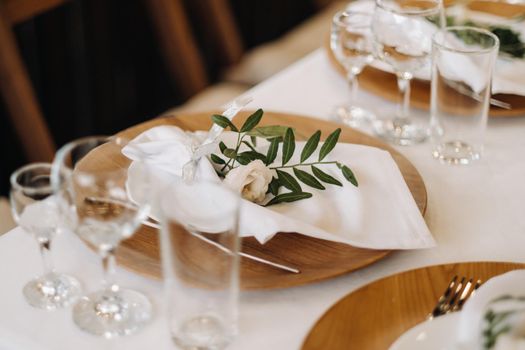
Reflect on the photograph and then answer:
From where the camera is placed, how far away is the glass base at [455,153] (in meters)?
1.24

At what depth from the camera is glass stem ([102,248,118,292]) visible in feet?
2.84

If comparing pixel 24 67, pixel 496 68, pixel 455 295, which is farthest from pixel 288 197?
pixel 24 67

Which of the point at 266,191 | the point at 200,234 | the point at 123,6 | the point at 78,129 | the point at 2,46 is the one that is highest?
the point at 200,234

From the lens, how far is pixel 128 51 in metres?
2.91

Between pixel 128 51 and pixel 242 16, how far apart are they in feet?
1.99

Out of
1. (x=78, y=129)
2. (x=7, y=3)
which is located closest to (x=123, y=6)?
(x=78, y=129)

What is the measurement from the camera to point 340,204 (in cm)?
104

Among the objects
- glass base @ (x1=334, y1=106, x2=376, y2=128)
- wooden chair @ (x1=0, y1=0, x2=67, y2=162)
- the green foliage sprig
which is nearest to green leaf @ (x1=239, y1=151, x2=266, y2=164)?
the green foliage sprig

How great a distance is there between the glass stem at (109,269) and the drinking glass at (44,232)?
47 millimetres

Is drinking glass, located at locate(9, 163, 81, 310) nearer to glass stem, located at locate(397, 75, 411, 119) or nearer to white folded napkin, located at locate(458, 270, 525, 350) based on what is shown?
white folded napkin, located at locate(458, 270, 525, 350)

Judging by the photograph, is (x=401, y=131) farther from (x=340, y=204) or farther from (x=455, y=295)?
(x=455, y=295)

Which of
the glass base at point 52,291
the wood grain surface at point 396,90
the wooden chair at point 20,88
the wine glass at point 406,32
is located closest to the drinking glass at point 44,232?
the glass base at point 52,291

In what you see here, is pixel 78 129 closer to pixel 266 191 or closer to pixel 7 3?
pixel 7 3

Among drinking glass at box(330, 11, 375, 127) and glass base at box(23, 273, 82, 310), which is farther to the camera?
drinking glass at box(330, 11, 375, 127)
